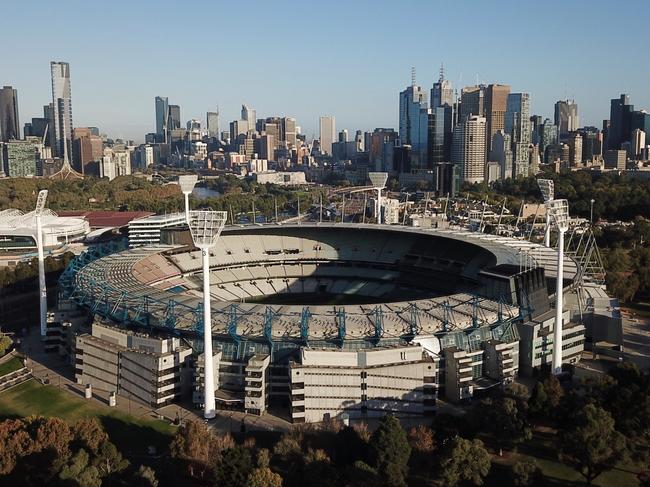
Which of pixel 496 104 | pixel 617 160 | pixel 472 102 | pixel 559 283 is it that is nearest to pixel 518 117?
pixel 496 104

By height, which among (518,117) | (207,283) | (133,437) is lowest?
(133,437)

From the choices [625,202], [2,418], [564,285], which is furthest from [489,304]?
[625,202]

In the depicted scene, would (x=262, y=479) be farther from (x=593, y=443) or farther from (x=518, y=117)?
(x=518, y=117)

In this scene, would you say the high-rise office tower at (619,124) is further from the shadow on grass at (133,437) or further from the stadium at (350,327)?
the shadow on grass at (133,437)

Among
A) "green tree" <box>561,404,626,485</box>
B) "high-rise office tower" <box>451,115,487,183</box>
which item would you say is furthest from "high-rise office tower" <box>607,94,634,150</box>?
"green tree" <box>561,404,626,485</box>

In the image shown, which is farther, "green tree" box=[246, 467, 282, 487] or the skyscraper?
the skyscraper

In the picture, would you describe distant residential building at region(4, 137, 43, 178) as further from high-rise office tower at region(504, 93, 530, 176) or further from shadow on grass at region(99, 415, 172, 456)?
shadow on grass at region(99, 415, 172, 456)
